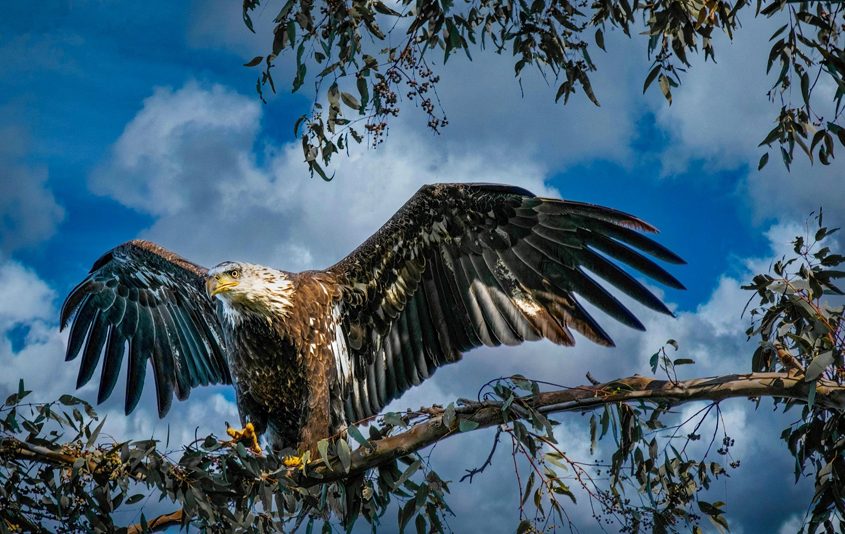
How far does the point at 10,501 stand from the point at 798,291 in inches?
132

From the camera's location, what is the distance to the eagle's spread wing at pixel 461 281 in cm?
470

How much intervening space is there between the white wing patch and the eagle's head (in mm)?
297

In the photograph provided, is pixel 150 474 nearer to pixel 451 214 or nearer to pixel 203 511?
pixel 203 511

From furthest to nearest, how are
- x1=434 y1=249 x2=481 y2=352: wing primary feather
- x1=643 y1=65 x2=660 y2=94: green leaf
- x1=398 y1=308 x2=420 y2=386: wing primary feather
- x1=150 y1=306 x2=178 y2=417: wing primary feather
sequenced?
x1=150 y1=306 x2=178 y2=417: wing primary feather < x1=398 y1=308 x2=420 y2=386: wing primary feather < x1=434 y1=249 x2=481 y2=352: wing primary feather < x1=643 y1=65 x2=660 y2=94: green leaf

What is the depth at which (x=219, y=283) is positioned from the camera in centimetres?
515

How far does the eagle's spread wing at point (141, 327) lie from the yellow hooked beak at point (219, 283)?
46.0 inches

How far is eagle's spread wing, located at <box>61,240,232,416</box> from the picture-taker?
643 centimetres

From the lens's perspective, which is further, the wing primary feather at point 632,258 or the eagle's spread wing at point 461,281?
the eagle's spread wing at point 461,281

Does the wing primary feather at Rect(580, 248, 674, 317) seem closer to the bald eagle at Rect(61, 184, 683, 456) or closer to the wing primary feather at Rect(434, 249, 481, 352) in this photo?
the bald eagle at Rect(61, 184, 683, 456)

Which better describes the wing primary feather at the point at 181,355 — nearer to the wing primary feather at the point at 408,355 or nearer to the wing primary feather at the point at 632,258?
the wing primary feather at the point at 408,355

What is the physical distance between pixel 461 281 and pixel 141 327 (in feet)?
9.53

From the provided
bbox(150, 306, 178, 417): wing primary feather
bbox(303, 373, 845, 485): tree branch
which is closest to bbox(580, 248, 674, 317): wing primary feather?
bbox(303, 373, 845, 485): tree branch

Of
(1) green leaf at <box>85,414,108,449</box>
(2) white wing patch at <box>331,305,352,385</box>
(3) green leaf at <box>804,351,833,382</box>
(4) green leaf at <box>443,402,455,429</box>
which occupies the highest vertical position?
(2) white wing patch at <box>331,305,352,385</box>

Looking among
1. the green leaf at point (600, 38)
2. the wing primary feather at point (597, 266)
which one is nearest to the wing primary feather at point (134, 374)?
the wing primary feather at point (597, 266)
